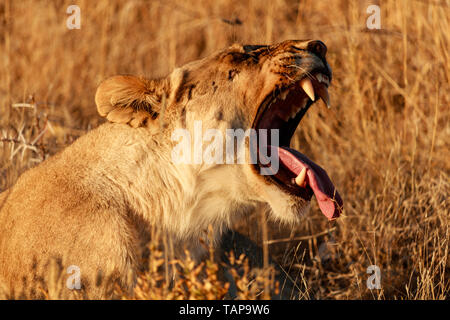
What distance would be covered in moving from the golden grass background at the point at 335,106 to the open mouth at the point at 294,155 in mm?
266

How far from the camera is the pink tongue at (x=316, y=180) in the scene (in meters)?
3.21

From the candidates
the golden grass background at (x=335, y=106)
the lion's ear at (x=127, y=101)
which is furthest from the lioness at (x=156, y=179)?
the golden grass background at (x=335, y=106)

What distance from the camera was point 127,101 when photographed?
120 inches

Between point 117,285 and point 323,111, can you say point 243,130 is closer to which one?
point 117,285

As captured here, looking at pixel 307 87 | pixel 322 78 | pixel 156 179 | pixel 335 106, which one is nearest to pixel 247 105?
pixel 307 87

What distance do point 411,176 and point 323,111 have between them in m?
1.26

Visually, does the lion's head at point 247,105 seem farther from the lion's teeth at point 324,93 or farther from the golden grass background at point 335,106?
the golden grass background at point 335,106

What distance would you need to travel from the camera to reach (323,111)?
5785 millimetres

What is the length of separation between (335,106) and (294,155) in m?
2.49

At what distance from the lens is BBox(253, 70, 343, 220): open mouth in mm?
3195

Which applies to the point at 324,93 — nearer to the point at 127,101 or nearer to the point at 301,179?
the point at 301,179

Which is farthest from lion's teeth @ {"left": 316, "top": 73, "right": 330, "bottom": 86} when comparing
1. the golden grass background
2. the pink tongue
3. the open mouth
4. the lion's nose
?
the golden grass background
